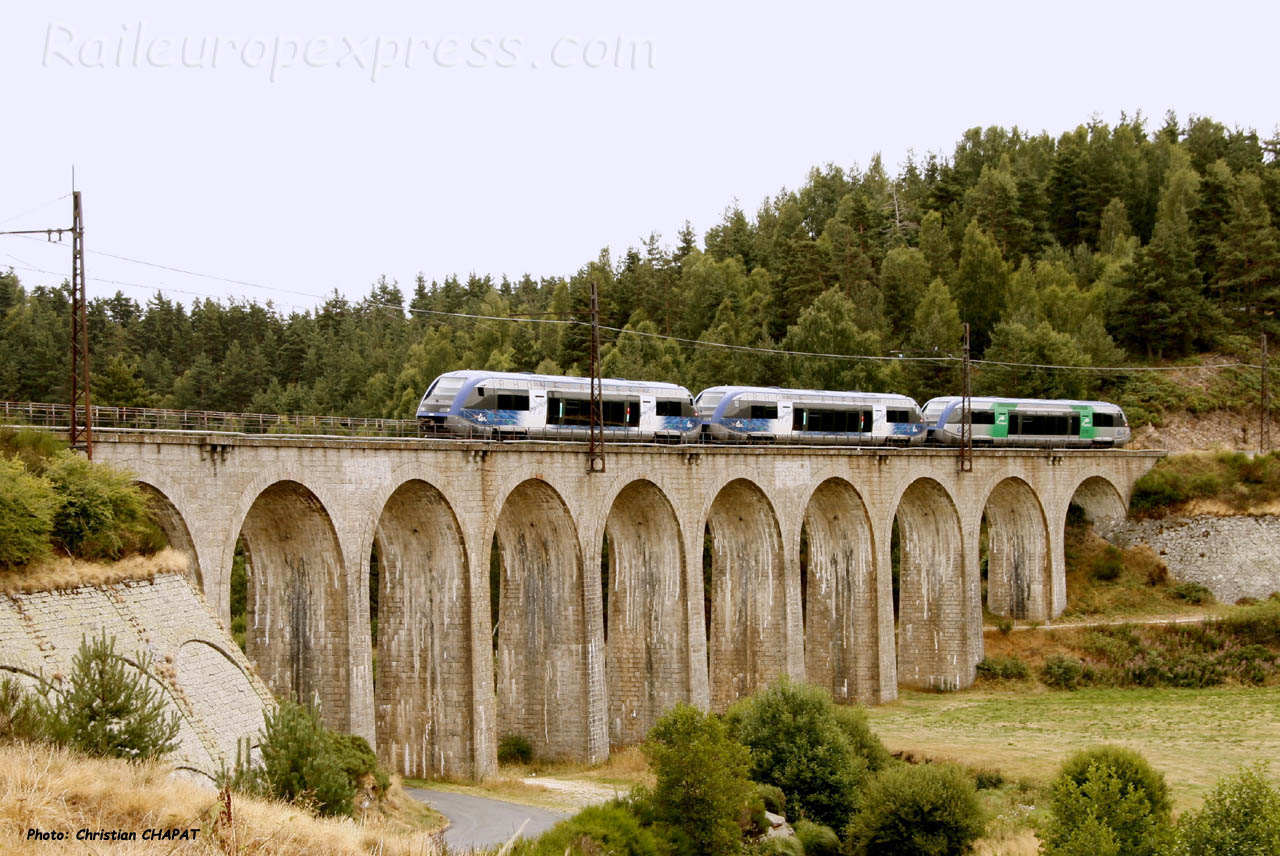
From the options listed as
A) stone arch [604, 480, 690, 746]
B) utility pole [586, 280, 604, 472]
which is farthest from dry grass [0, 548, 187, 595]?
stone arch [604, 480, 690, 746]

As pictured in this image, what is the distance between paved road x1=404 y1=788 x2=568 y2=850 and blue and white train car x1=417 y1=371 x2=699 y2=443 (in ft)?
38.4

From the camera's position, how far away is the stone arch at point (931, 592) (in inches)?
2224

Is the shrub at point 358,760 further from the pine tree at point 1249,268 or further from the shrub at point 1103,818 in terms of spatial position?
the pine tree at point 1249,268

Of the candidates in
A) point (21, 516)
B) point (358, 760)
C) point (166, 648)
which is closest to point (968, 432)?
point (358, 760)

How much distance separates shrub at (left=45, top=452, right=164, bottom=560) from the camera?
2503cm

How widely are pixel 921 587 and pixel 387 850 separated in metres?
43.7

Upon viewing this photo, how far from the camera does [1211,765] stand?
38.4 meters

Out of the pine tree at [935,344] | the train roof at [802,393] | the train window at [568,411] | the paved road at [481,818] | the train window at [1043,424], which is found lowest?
the paved road at [481,818]

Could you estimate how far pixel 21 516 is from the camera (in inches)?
927

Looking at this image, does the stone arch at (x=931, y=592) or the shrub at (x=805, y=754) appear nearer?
the shrub at (x=805, y=754)

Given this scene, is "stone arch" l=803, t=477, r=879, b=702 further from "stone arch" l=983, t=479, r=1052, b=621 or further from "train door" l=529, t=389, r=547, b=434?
"train door" l=529, t=389, r=547, b=434

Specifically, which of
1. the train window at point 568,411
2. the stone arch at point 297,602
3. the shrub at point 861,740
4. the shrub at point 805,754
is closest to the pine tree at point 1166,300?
the train window at point 568,411

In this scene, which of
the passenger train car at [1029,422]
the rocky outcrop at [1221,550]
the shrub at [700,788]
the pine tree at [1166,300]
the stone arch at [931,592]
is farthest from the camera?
the pine tree at [1166,300]

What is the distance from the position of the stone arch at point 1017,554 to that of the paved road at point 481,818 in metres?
36.7
